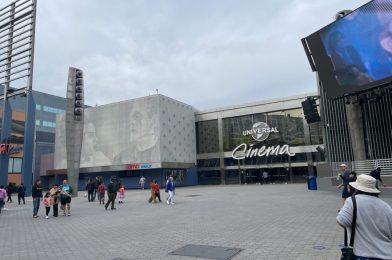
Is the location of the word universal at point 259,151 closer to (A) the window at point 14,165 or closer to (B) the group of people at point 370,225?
(A) the window at point 14,165

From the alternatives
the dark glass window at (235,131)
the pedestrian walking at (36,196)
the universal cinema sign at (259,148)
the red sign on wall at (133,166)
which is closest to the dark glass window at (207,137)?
the dark glass window at (235,131)

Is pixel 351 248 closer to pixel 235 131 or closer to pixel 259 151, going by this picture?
pixel 259 151

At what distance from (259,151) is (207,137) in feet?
29.0

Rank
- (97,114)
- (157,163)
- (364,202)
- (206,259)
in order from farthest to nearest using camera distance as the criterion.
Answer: (97,114) → (157,163) → (206,259) → (364,202)

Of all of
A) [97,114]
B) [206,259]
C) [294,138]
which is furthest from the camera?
[97,114]

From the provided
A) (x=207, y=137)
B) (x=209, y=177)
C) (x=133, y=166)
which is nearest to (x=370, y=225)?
(x=133, y=166)

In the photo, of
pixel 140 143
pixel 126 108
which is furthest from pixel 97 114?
pixel 140 143

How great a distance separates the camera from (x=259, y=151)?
155ft

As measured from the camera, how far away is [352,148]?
28.0 meters

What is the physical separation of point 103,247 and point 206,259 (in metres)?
2.92

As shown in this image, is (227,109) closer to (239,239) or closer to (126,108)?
(126,108)

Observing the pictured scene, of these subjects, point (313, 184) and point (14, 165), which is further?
point (14, 165)

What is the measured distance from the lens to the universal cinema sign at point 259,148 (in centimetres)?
4628

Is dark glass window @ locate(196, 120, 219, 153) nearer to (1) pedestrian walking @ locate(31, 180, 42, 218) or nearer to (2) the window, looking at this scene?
(2) the window
